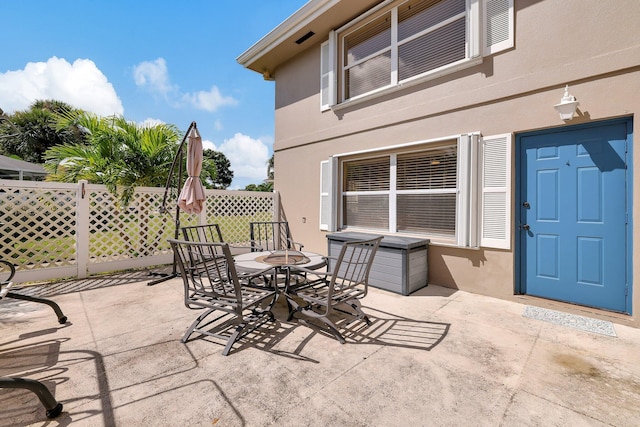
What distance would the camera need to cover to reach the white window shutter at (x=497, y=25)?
3883 mm

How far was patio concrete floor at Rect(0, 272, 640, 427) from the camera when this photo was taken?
1742 mm

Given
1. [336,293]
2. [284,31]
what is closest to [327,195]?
[336,293]

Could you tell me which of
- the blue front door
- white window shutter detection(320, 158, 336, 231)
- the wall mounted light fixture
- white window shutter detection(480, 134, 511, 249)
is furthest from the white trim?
the wall mounted light fixture

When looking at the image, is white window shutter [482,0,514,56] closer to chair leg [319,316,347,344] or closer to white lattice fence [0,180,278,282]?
chair leg [319,316,347,344]

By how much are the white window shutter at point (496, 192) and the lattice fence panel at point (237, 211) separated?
5.11 meters

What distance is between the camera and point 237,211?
7125mm

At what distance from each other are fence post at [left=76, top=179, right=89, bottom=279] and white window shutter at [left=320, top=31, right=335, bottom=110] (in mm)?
4974

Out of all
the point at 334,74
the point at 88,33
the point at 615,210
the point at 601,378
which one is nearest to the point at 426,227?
the point at 615,210

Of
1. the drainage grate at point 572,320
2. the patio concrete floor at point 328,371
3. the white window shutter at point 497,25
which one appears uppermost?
the white window shutter at point 497,25

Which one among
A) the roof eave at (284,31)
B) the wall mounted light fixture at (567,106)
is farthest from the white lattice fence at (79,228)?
the wall mounted light fixture at (567,106)

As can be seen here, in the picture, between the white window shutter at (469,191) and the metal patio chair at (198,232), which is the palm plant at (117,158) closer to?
the metal patio chair at (198,232)

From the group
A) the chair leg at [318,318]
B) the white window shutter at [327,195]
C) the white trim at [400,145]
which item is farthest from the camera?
the white window shutter at [327,195]

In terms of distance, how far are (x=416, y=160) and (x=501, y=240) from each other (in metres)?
1.88

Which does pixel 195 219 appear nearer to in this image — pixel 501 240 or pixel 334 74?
pixel 334 74
